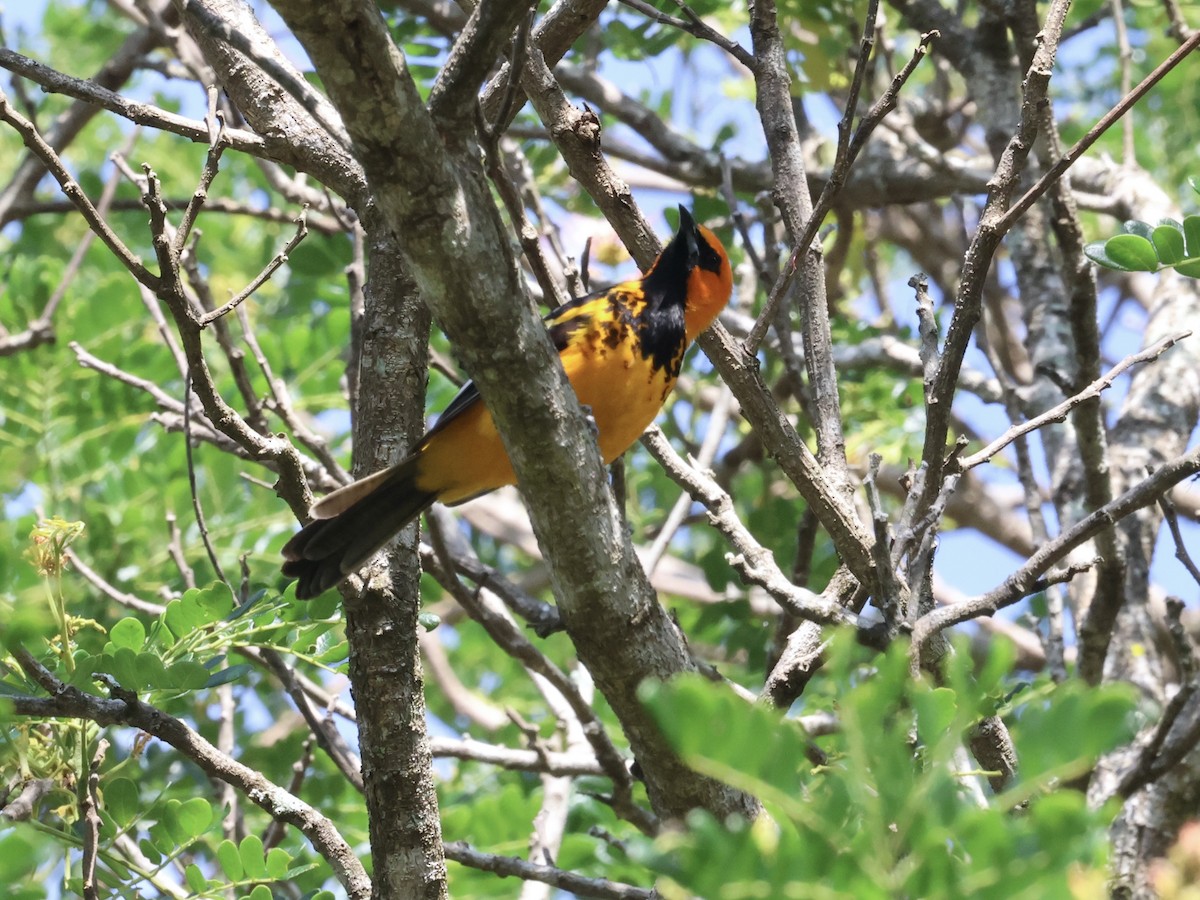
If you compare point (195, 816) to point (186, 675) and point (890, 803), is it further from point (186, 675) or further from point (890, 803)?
point (890, 803)

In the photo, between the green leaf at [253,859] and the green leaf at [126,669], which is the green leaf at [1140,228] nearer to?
the green leaf at [126,669]

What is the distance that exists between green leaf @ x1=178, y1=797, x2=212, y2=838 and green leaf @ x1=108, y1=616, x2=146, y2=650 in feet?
1.54

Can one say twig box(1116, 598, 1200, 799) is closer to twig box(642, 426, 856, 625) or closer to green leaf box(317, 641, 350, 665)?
twig box(642, 426, 856, 625)

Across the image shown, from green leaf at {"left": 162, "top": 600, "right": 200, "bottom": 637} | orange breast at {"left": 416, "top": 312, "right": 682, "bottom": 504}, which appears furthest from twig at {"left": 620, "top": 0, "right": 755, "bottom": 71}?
green leaf at {"left": 162, "top": 600, "right": 200, "bottom": 637}

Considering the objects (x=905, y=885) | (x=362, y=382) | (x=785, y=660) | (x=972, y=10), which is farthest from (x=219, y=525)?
(x=972, y=10)

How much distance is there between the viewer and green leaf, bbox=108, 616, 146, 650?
9.87 ft

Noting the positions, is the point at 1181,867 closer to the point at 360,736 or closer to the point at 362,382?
the point at 360,736

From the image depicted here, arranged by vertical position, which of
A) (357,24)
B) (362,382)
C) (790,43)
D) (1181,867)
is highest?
(790,43)

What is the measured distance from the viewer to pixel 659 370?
12.5 feet

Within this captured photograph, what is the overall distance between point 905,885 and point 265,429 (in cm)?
284

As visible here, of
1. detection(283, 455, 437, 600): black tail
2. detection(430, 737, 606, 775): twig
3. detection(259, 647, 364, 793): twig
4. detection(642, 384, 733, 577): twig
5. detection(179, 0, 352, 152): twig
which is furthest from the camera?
detection(642, 384, 733, 577): twig

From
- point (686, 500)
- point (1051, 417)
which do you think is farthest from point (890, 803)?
point (686, 500)

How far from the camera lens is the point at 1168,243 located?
9.09 ft

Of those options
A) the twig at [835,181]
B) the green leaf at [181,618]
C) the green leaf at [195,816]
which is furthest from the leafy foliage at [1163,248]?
the green leaf at [195,816]
